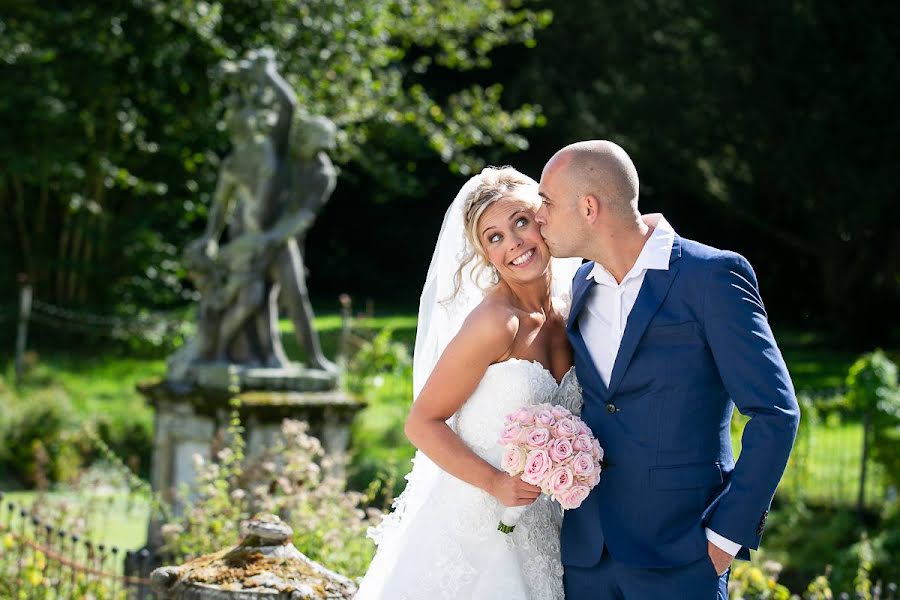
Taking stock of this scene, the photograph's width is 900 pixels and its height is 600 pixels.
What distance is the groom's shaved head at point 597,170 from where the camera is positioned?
10.8ft

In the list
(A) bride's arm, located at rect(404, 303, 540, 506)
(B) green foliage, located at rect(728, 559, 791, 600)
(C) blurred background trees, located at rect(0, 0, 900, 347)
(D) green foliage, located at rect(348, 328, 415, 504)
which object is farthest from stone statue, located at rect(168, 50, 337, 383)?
(A) bride's arm, located at rect(404, 303, 540, 506)

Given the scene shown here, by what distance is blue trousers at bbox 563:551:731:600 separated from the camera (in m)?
3.27

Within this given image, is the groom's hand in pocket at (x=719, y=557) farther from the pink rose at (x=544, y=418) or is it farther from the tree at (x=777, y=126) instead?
the tree at (x=777, y=126)

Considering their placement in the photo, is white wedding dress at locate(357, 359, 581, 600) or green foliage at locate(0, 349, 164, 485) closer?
white wedding dress at locate(357, 359, 581, 600)

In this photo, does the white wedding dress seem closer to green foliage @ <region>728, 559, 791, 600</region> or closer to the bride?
the bride

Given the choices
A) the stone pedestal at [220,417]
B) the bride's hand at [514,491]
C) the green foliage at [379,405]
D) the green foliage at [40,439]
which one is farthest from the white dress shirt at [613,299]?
the green foliage at [40,439]

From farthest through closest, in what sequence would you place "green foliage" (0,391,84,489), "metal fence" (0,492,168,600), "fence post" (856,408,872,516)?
"green foliage" (0,391,84,489), "fence post" (856,408,872,516), "metal fence" (0,492,168,600)

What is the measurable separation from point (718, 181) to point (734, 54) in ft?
7.06

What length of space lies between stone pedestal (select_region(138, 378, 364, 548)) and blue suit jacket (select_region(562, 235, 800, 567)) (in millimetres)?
5117

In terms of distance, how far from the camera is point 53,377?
46.6 feet

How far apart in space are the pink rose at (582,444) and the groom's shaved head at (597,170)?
623 mm

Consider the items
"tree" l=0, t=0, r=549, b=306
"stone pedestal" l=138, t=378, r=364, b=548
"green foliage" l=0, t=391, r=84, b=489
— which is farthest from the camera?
"tree" l=0, t=0, r=549, b=306

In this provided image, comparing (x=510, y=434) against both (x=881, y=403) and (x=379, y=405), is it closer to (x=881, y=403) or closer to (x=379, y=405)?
(x=881, y=403)

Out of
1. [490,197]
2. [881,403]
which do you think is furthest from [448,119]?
[490,197]
